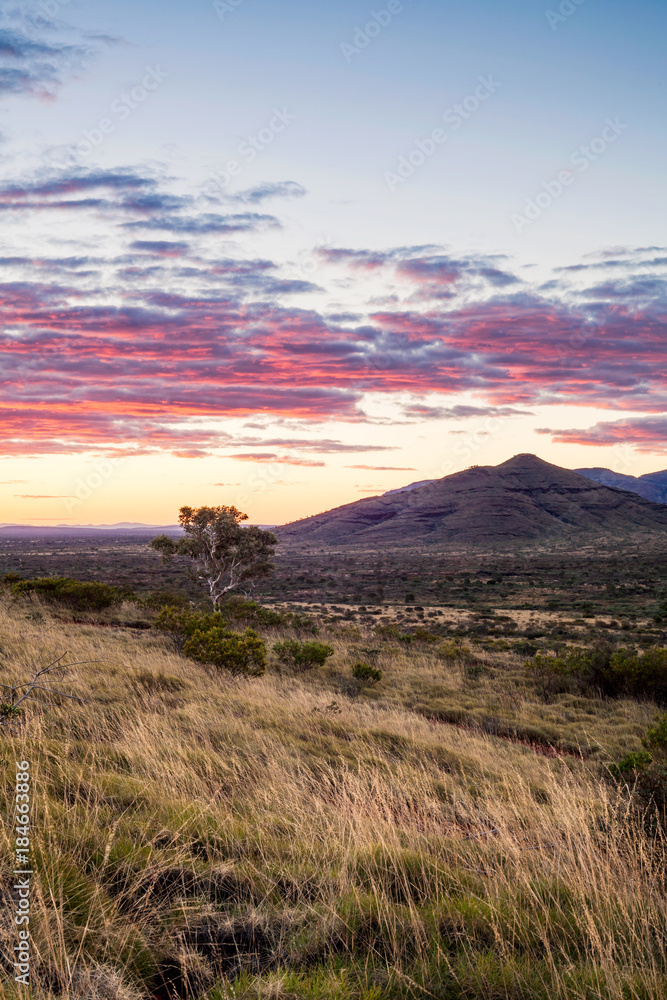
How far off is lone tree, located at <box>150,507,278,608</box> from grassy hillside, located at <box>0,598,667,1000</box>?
859 inches

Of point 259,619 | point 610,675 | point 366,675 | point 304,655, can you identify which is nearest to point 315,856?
point 366,675

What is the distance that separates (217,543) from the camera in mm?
30641

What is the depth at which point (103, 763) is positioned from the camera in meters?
6.00

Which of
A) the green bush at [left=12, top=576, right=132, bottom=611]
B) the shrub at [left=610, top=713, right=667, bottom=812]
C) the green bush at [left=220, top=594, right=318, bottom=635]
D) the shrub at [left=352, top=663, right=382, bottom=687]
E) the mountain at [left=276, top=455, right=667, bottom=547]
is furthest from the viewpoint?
the mountain at [left=276, top=455, right=667, bottom=547]

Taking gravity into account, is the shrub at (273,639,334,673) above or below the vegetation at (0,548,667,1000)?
below

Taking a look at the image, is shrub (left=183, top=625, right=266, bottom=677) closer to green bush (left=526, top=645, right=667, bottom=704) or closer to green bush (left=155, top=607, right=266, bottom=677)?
green bush (left=155, top=607, right=266, bottom=677)

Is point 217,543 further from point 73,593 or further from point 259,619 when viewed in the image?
point 73,593

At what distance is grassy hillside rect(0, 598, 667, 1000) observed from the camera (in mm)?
3039

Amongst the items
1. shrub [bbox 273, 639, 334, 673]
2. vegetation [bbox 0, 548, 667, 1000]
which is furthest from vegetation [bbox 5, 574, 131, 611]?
vegetation [bbox 0, 548, 667, 1000]

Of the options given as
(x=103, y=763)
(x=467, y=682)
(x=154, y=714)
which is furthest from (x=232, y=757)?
(x=467, y=682)

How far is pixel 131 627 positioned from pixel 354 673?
31.1 ft

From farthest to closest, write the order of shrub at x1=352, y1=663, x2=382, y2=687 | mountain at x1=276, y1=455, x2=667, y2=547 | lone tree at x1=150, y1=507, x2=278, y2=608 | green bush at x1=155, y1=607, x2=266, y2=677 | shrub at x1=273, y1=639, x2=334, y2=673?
mountain at x1=276, y1=455, x2=667, y2=547 < lone tree at x1=150, y1=507, x2=278, y2=608 < shrub at x1=273, y1=639, x2=334, y2=673 < shrub at x1=352, y1=663, x2=382, y2=687 < green bush at x1=155, y1=607, x2=266, y2=677

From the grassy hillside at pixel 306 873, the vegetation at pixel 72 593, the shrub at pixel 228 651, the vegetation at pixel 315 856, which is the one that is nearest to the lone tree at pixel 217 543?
the vegetation at pixel 72 593

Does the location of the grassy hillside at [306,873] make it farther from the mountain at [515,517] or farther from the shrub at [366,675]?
the mountain at [515,517]
